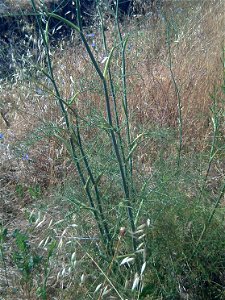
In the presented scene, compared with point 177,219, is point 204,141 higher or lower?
lower

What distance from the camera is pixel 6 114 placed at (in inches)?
160

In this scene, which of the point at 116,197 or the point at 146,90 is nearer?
the point at 116,197

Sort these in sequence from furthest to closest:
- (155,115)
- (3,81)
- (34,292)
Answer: (3,81) < (155,115) < (34,292)

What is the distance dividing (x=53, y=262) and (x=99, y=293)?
313mm

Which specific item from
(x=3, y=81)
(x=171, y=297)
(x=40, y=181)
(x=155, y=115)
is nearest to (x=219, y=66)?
(x=155, y=115)

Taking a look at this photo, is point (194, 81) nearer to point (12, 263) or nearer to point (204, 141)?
point (204, 141)

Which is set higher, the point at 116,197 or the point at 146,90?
the point at 116,197

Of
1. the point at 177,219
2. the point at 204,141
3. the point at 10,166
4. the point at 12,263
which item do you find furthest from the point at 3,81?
the point at 177,219

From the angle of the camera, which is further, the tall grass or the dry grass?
the dry grass

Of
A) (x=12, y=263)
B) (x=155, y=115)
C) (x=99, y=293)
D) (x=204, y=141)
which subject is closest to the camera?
(x=99, y=293)

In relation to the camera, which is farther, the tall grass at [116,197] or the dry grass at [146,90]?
the dry grass at [146,90]

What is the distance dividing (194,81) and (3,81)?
65.5 inches

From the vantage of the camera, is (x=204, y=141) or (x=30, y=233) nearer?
(x=30, y=233)

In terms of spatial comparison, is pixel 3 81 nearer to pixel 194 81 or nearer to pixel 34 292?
pixel 194 81
